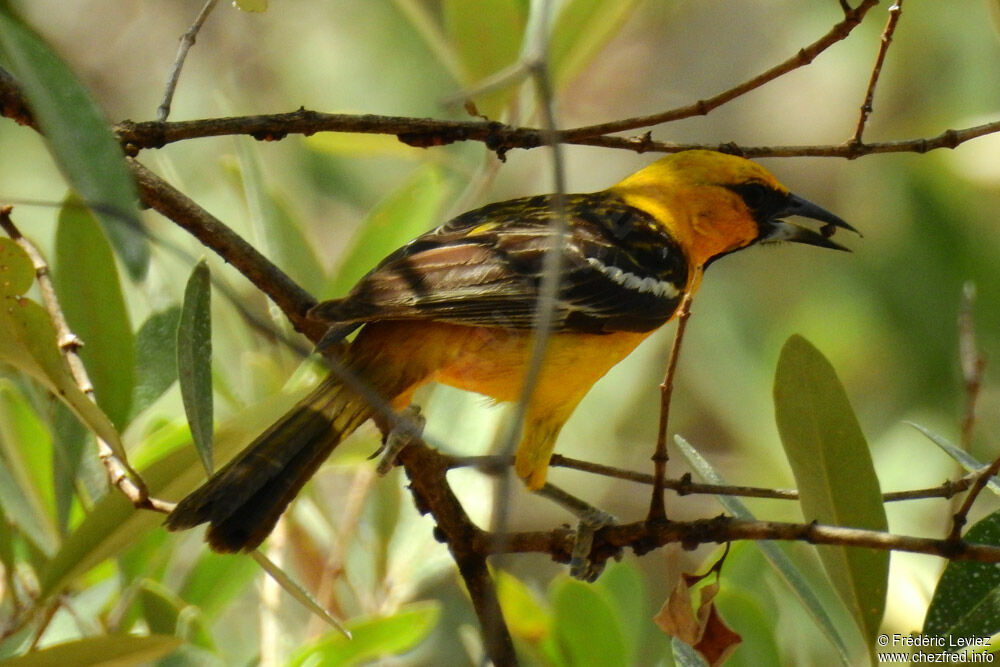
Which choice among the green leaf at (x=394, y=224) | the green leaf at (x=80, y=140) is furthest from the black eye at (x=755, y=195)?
the green leaf at (x=80, y=140)

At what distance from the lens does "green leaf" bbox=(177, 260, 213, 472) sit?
2086mm

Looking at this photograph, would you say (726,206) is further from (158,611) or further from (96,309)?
(158,611)

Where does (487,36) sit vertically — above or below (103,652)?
above

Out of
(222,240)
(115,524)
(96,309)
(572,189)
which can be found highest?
(572,189)

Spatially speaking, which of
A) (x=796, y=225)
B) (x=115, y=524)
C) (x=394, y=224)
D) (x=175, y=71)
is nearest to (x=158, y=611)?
(x=115, y=524)

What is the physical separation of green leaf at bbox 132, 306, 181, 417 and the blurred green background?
6 centimetres

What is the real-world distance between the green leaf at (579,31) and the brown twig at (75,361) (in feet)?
5.32

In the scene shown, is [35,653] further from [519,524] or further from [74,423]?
[519,524]

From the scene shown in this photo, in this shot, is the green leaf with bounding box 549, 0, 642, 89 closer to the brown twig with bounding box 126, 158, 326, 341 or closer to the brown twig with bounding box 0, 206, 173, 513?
the brown twig with bounding box 126, 158, 326, 341

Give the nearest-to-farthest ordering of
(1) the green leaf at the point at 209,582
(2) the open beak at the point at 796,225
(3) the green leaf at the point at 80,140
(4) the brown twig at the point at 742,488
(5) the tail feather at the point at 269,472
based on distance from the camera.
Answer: (3) the green leaf at the point at 80,140
(4) the brown twig at the point at 742,488
(5) the tail feather at the point at 269,472
(1) the green leaf at the point at 209,582
(2) the open beak at the point at 796,225

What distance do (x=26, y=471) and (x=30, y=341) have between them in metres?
0.66

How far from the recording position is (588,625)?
2.82 metres

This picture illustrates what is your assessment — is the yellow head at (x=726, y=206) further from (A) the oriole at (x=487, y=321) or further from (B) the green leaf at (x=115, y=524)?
(B) the green leaf at (x=115, y=524)

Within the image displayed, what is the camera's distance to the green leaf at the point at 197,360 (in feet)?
6.84
